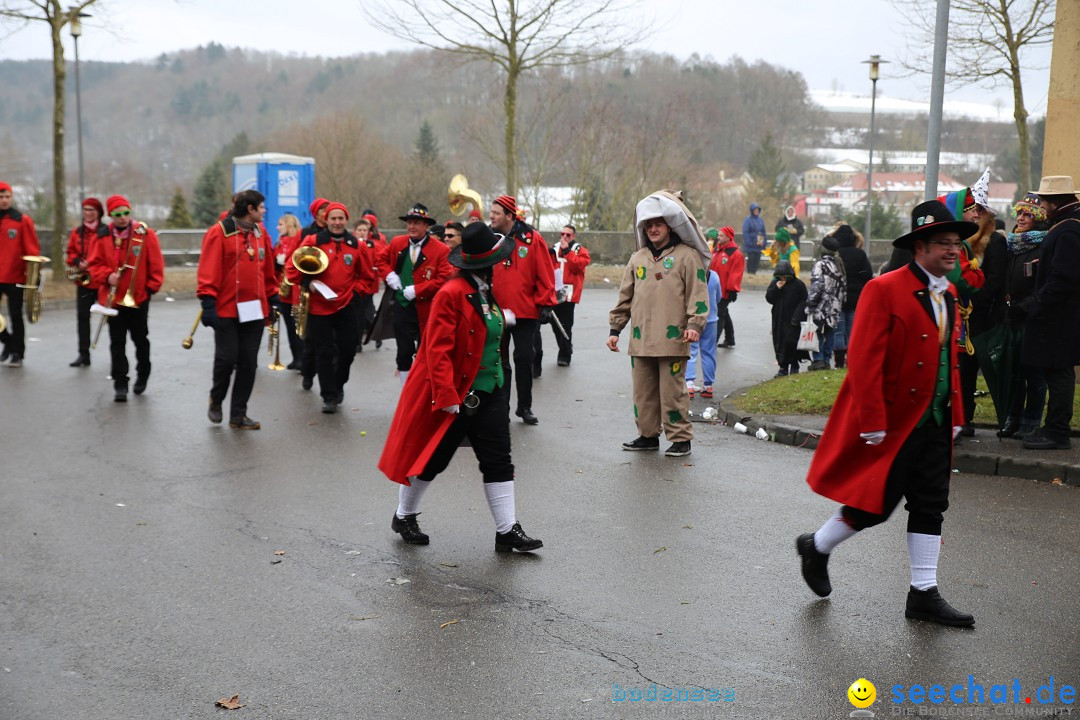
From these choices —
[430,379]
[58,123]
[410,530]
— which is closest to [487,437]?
[430,379]

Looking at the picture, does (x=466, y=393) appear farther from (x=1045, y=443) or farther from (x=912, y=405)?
(x=1045, y=443)

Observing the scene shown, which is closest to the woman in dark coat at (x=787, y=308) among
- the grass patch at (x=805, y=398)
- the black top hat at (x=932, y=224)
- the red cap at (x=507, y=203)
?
the grass patch at (x=805, y=398)

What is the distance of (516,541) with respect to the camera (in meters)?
6.20

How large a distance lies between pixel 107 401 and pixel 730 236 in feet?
26.9

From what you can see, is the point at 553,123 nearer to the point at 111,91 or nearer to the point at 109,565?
the point at 109,565

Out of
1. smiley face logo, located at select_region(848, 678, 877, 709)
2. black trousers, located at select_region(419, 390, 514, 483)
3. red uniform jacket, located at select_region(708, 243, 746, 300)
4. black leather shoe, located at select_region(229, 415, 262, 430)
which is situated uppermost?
red uniform jacket, located at select_region(708, 243, 746, 300)

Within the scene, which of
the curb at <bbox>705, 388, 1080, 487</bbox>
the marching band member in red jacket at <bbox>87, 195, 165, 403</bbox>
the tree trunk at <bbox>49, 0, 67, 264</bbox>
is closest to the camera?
the curb at <bbox>705, 388, 1080, 487</bbox>

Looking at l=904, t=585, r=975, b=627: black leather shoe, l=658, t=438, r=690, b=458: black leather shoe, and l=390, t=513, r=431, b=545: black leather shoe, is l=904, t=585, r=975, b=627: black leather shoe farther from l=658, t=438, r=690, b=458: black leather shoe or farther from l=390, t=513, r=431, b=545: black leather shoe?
l=658, t=438, r=690, b=458: black leather shoe

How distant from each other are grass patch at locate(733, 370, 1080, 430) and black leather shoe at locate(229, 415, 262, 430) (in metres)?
4.42

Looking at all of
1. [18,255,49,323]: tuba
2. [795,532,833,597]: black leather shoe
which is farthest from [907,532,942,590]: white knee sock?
[18,255,49,323]: tuba

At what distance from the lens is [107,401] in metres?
11.3

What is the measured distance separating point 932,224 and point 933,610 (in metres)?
1.71

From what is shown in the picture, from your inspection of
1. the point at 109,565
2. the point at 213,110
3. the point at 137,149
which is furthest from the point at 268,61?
the point at 109,565

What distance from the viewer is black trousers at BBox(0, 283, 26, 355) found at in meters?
13.6
